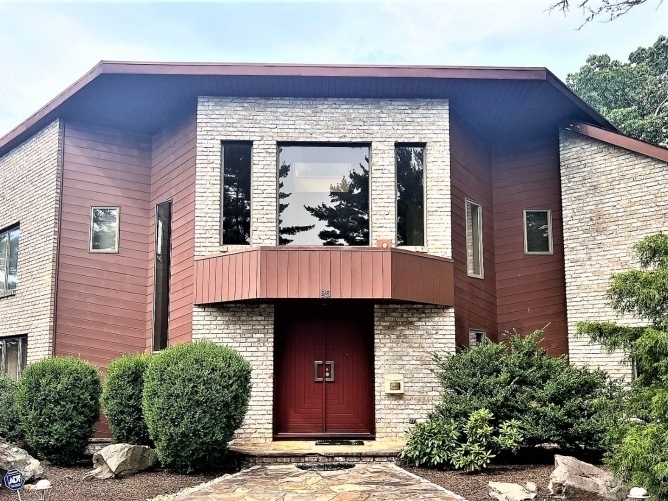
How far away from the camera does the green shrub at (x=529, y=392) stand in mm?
9141

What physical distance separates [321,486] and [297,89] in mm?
6260

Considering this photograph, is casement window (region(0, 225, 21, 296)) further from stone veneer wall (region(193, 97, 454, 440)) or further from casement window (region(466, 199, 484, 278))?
casement window (region(466, 199, 484, 278))

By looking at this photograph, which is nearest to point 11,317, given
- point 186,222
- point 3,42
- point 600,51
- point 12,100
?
point 186,222

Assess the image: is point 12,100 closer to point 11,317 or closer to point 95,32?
point 95,32

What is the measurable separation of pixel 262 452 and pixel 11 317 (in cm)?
662

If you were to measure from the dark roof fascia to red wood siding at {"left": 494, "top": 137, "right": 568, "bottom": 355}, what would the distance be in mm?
710

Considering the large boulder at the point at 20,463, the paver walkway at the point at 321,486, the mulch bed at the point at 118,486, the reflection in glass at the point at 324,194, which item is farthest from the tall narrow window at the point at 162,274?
the paver walkway at the point at 321,486

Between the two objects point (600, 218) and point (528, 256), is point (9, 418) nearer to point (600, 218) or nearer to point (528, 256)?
point (528, 256)

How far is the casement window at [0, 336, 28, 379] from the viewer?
43.1ft

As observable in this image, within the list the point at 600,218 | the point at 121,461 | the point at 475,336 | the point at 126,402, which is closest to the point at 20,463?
the point at 121,461

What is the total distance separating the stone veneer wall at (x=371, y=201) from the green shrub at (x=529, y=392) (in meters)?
1.00

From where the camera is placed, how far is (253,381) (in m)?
10.8

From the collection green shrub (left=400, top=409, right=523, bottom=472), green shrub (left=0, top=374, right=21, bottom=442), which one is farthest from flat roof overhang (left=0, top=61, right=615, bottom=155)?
green shrub (left=400, top=409, right=523, bottom=472)

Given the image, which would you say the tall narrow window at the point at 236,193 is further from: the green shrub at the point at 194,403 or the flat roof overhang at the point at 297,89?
the green shrub at the point at 194,403
